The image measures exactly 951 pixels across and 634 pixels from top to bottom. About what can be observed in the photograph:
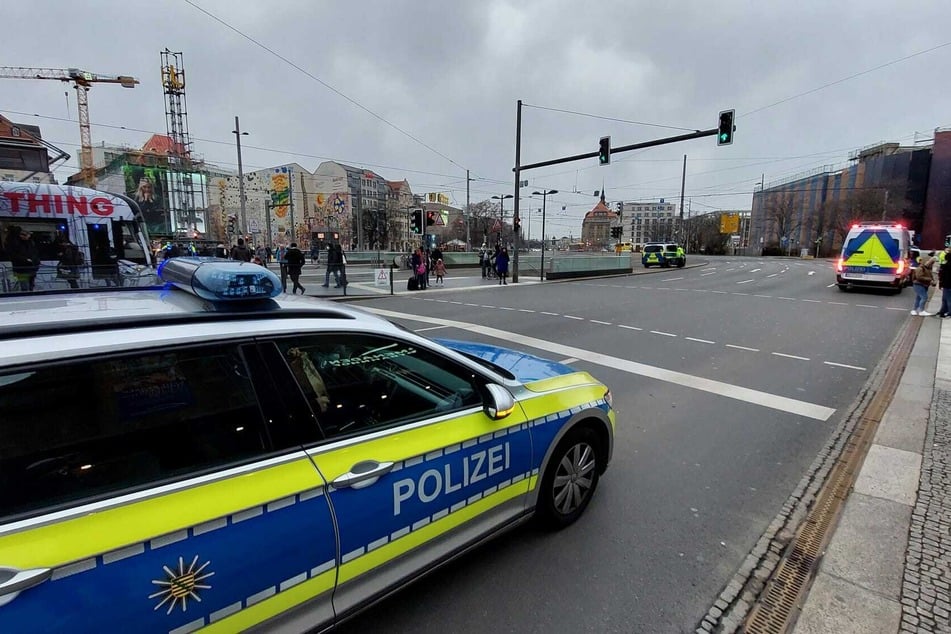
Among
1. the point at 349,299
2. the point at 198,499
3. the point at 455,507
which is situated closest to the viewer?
the point at 198,499

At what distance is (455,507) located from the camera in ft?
7.48

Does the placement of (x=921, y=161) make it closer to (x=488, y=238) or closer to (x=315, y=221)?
(x=488, y=238)

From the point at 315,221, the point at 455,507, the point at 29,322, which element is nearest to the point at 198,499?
the point at 29,322

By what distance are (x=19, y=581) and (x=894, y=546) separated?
415 centimetres

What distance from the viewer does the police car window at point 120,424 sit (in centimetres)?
136

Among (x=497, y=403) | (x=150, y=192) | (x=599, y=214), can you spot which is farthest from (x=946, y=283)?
(x=599, y=214)

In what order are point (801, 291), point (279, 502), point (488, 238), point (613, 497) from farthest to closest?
point (488, 238) → point (801, 291) → point (613, 497) → point (279, 502)

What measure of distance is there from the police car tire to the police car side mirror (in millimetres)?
641

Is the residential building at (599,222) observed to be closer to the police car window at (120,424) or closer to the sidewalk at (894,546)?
the sidewalk at (894,546)

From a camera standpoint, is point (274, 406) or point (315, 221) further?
point (315, 221)

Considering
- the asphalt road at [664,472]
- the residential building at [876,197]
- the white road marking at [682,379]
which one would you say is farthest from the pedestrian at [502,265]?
the residential building at [876,197]

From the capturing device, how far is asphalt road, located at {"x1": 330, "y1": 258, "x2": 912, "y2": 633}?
243cm

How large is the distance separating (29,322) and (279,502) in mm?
1004

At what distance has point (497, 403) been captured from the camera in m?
2.39
